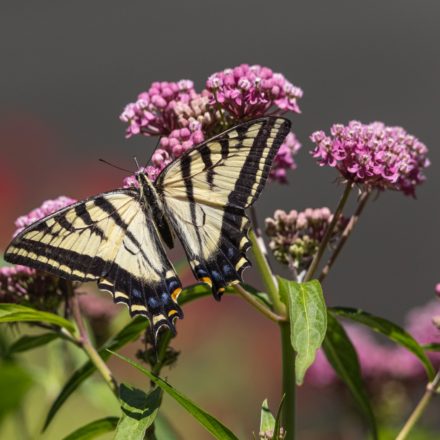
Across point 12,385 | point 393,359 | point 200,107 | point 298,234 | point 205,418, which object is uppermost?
point 200,107

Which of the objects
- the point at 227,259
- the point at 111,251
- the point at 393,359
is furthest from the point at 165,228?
the point at 393,359

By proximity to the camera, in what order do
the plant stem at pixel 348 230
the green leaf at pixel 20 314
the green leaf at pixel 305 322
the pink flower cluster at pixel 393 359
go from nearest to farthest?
the green leaf at pixel 305 322
the green leaf at pixel 20 314
the plant stem at pixel 348 230
the pink flower cluster at pixel 393 359

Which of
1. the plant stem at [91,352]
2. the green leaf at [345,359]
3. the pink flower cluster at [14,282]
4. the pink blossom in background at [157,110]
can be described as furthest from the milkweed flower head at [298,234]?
the pink flower cluster at [14,282]

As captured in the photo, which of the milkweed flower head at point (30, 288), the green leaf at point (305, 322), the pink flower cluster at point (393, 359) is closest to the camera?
the green leaf at point (305, 322)

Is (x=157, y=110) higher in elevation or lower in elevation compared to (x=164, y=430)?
higher

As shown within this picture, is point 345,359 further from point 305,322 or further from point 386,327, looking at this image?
point 305,322

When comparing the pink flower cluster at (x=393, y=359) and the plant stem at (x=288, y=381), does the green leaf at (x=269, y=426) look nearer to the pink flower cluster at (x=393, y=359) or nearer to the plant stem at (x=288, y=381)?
the plant stem at (x=288, y=381)
